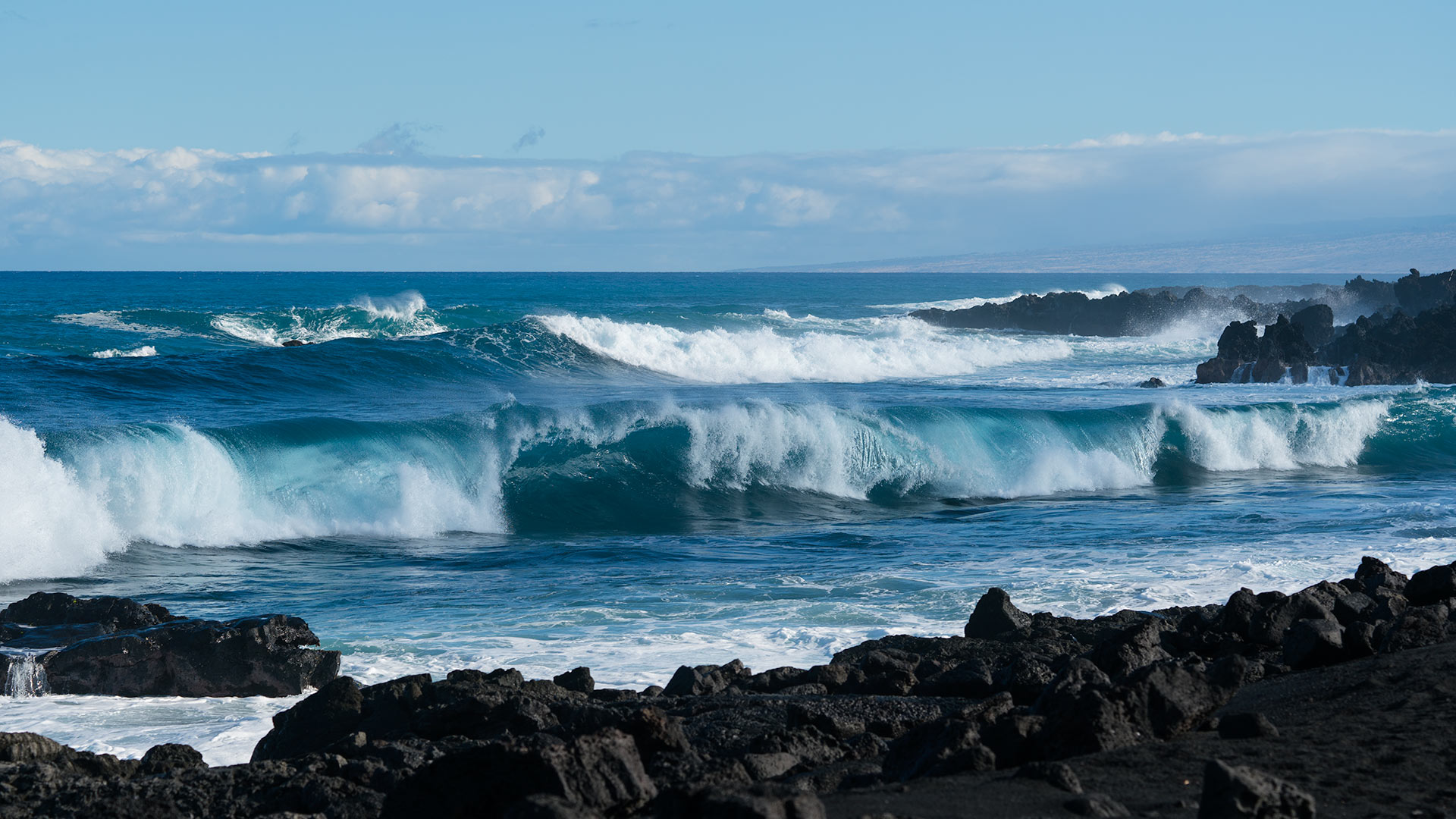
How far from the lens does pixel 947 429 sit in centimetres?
1991

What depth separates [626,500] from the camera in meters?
16.7

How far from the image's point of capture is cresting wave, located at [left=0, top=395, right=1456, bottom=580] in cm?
1403

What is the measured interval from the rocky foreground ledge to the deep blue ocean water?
1.26 metres

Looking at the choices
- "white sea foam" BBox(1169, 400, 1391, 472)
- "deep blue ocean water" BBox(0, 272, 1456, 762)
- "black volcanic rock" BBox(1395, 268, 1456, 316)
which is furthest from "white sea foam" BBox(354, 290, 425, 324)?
"black volcanic rock" BBox(1395, 268, 1456, 316)

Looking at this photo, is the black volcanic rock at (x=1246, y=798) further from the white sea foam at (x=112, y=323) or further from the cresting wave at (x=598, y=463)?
the white sea foam at (x=112, y=323)

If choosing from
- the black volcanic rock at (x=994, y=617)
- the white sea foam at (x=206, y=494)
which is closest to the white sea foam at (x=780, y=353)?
the white sea foam at (x=206, y=494)

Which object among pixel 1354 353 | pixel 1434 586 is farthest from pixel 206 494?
pixel 1354 353

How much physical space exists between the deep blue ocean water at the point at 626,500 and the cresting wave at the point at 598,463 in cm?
5

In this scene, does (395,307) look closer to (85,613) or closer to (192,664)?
(85,613)

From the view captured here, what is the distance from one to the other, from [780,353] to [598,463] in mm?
19176

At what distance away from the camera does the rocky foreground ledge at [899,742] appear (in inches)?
153

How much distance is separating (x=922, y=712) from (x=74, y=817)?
3483 millimetres

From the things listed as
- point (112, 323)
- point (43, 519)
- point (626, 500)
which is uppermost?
→ point (112, 323)

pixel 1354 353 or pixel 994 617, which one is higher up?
pixel 1354 353
